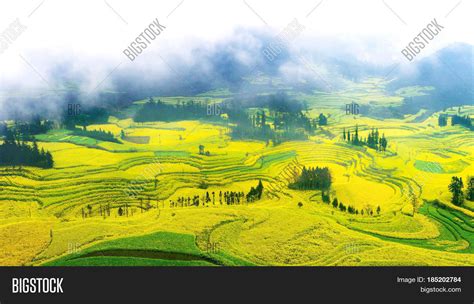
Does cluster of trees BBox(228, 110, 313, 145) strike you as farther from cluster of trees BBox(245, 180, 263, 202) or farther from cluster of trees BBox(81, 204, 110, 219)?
cluster of trees BBox(81, 204, 110, 219)

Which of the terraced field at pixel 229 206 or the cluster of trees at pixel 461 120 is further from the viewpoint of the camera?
the cluster of trees at pixel 461 120

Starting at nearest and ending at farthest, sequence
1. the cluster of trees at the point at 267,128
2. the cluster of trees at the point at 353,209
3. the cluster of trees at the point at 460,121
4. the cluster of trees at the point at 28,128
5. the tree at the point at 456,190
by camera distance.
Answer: the cluster of trees at the point at 353,209 → the tree at the point at 456,190 → the cluster of trees at the point at 28,128 → the cluster of trees at the point at 267,128 → the cluster of trees at the point at 460,121

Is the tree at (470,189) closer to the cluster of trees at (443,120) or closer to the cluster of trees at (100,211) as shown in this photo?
the cluster of trees at (443,120)

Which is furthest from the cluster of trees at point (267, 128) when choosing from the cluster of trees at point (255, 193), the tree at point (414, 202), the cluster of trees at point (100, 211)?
the cluster of trees at point (100, 211)

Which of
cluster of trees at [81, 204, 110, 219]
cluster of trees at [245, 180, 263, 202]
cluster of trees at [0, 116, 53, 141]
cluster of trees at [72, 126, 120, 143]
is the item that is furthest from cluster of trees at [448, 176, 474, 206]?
cluster of trees at [0, 116, 53, 141]

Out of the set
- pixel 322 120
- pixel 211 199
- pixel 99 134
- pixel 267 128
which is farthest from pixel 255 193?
pixel 99 134
